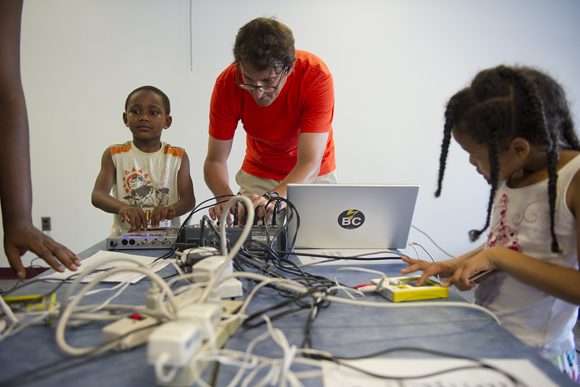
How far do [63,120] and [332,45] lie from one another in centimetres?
222

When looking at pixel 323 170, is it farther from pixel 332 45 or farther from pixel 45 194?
pixel 45 194

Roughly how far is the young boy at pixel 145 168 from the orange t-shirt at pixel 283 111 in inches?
11.9

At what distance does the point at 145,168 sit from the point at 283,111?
30.1 inches

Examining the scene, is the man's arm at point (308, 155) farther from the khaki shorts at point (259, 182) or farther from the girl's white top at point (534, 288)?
the girl's white top at point (534, 288)

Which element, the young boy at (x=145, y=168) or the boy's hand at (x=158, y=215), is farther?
the young boy at (x=145, y=168)

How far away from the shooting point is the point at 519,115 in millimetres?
724

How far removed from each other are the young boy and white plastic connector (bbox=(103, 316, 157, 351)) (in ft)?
3.88

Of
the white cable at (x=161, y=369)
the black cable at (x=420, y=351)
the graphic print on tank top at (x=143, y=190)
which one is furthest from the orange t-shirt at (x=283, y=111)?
the white cable at (x=161, y=369)

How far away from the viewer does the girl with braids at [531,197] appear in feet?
2.32

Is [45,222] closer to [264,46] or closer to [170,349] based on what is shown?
[264,46]

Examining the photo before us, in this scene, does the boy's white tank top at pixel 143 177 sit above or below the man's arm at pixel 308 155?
below

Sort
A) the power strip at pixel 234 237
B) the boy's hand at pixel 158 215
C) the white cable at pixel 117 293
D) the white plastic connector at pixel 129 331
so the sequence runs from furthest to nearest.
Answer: the boy's hand at pixel 158 215 → the power strip at pixel 234 237 → the white cable at pixel 117 293 → the white plastic connector at pixel 129 331

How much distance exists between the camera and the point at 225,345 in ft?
1.61

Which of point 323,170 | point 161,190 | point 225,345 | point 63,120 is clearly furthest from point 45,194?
point 225,345
